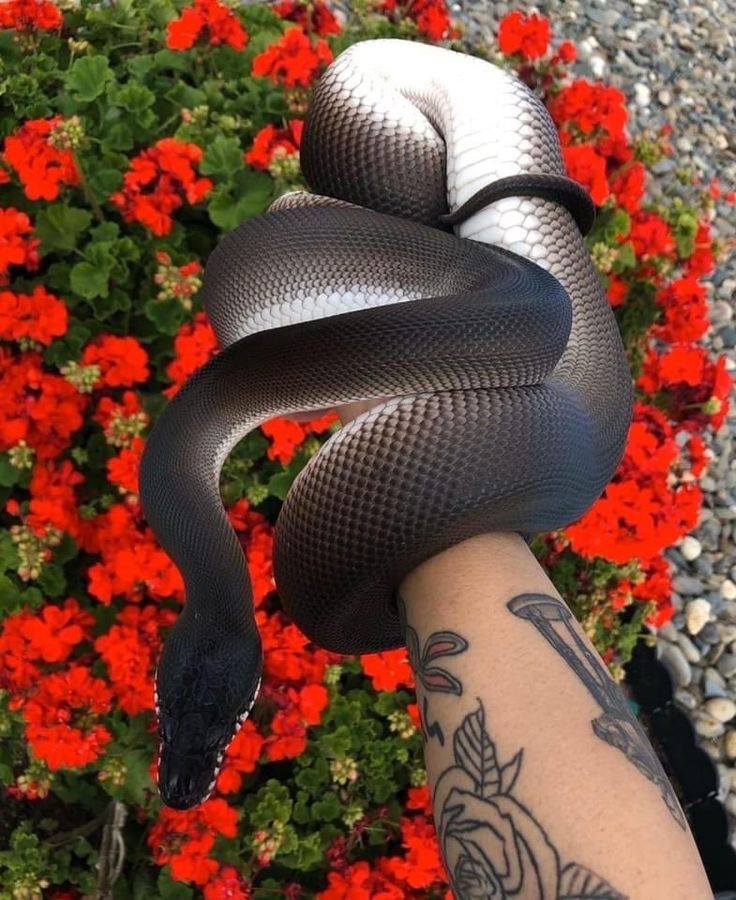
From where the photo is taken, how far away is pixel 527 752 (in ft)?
3.96

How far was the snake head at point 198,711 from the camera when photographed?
170cm

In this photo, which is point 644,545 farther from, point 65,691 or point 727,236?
point 727,236

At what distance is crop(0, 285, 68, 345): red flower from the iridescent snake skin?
53 centimetres

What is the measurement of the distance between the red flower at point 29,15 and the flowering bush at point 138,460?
0.01 m

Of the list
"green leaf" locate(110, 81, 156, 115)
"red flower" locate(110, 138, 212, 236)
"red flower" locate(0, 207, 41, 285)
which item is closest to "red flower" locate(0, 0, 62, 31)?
"green leaf" locate(110, 81, 156, 115)

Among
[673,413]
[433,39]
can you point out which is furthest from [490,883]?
[433,39]

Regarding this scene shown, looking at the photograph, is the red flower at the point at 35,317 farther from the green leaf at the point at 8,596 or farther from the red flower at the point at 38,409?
the green leaf at the point at 8,596

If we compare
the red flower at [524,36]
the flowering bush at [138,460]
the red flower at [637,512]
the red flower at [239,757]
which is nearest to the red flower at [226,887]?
the flowering bush at [138,460]

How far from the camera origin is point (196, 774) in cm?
171

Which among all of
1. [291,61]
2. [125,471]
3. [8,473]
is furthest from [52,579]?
[291,61]

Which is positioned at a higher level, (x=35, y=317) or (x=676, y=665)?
(x=35, y=317)

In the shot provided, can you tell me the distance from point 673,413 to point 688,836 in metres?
1.91

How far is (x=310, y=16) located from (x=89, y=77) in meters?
0.92

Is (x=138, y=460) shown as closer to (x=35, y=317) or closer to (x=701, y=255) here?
(x=35, y=317)
